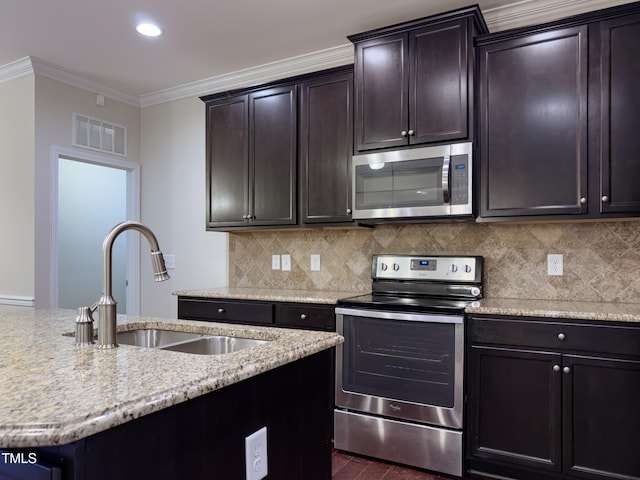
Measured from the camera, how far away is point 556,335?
2184 mm

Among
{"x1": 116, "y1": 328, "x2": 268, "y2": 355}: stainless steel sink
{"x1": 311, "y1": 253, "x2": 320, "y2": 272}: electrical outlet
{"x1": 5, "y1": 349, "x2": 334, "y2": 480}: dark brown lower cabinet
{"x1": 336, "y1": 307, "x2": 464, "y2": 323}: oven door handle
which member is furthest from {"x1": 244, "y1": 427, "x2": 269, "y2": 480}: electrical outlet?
{"x1": 311, "y1": 253, "x2": 320, "y2": 272}: electrical outlet

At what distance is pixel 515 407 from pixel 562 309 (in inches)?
21.0

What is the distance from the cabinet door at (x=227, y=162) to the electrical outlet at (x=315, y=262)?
60cm

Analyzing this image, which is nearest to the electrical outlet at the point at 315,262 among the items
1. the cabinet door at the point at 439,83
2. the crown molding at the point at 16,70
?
the cabinet door at the point at 439,83

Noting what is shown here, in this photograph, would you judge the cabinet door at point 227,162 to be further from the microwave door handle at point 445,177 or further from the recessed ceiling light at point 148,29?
the microwave door handle at point 445,177

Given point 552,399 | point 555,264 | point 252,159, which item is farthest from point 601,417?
point 252,159

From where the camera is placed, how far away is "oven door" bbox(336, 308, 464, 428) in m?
2.39

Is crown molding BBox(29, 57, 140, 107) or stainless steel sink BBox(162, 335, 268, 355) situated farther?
crown molding BBox(29, 57, 140, 107)

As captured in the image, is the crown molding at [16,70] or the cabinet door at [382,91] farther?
the crown molding at [16,70]

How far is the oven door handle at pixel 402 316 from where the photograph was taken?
93.5 inches

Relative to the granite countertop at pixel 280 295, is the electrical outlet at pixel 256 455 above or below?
below

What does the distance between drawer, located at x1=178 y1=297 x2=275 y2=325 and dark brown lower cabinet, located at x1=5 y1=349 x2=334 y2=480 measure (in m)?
1.68

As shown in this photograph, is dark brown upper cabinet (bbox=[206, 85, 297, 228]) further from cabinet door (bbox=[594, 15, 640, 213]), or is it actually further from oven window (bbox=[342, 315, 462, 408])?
cabinet door (bbox=[594, 15, 640, 213])

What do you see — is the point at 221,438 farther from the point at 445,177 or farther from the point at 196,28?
the point at 196,28
